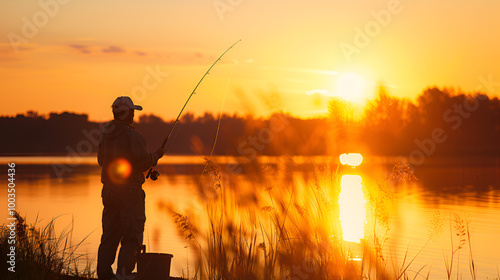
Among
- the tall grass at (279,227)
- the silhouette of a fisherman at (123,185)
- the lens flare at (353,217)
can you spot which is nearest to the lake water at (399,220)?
the lens flare at (353,217)

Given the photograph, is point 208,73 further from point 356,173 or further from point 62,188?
point 356,173

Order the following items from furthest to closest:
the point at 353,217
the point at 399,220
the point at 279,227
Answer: the point at 353,217
the point at 399,220
the point at 279,227

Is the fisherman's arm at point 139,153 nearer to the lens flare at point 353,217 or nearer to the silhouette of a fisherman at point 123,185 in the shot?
the silhouette of a fisherman at point 123,185

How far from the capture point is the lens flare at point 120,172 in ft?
21.0

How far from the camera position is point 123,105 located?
6449mm

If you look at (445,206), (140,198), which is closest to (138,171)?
(140,198)

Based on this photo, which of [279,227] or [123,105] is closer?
[279,227]

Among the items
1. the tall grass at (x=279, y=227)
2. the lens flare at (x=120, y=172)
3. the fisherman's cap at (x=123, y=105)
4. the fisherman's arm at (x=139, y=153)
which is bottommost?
the tall grass at (x=279, y=227)

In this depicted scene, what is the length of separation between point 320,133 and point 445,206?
62.7 ft

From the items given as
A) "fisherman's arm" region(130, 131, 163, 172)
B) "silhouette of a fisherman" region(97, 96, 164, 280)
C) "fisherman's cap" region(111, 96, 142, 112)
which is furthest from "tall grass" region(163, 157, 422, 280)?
"fisherman's cap" region(111, 96, 142, 112)

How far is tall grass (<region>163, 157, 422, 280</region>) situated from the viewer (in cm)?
600

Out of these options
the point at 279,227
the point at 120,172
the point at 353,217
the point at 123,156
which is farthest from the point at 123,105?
the point at 353,217

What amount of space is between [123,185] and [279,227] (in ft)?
5.35

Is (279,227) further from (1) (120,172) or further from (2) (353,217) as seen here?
(2) (353,217)
